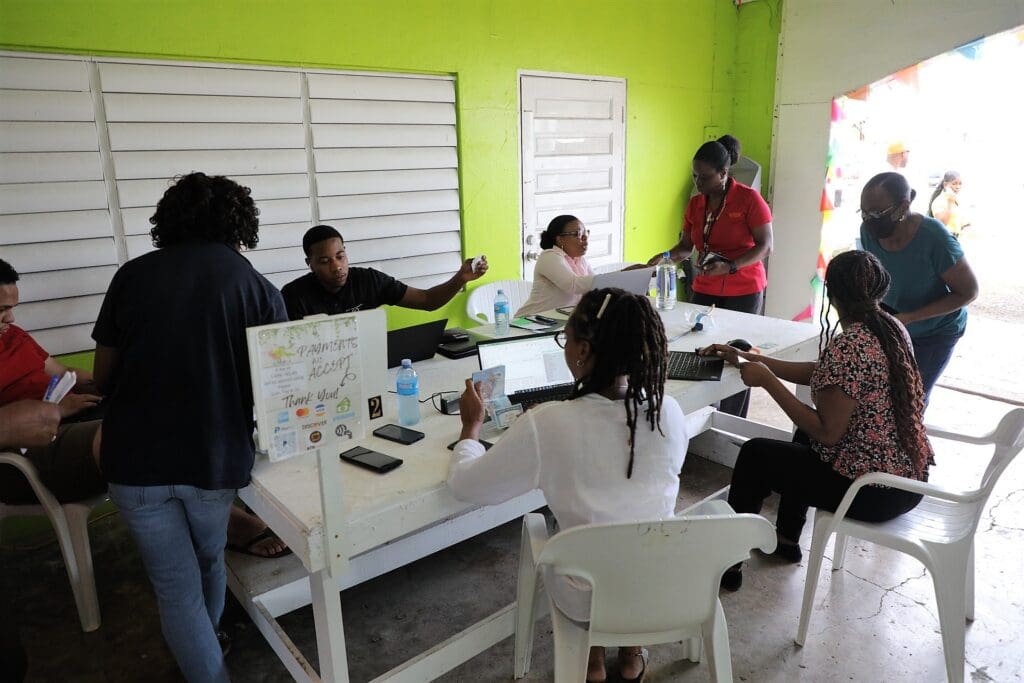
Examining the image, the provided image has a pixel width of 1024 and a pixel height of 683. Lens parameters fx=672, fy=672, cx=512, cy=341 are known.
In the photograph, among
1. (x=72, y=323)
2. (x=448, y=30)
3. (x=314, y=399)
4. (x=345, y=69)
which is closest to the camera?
(x=314, y=399)

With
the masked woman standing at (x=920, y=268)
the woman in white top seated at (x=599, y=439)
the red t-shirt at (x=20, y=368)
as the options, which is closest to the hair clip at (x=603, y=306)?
the woman in white top seated at (x=599, y=439)

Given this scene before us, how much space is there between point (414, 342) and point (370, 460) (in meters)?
0.80

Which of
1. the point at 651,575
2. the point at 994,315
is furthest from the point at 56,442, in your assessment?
the point at 994,315

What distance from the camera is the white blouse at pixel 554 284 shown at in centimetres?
304

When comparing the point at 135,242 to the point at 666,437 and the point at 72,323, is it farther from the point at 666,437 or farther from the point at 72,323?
the point at 666,437

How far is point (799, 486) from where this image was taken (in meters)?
2.11

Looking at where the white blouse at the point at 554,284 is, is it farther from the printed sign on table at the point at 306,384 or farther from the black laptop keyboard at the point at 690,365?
the printed sign on table at the point at 306,384

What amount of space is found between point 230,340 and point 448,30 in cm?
270

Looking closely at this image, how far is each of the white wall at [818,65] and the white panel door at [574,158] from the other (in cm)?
134

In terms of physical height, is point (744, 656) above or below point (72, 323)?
below

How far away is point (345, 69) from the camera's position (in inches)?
131

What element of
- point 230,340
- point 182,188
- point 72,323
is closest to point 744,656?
point 230,340

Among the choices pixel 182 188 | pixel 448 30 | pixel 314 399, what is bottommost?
pixel 314 399

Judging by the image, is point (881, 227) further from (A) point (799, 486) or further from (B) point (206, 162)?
(B) point (206, 162)
